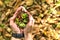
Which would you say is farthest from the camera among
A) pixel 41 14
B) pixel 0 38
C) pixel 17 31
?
pixel 41 14

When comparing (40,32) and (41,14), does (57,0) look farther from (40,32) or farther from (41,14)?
(40,32)

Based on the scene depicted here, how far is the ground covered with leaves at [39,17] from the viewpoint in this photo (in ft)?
7.28

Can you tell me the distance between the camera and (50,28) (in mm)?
2256

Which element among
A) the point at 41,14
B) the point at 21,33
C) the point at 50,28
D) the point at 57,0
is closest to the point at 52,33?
the point at 50,28

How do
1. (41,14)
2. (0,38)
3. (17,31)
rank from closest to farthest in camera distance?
(17,31) → (0,38) → (41,14)

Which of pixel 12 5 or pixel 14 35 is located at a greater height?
pixel 12 5

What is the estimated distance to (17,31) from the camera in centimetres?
156

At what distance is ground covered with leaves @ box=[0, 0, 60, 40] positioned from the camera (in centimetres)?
222

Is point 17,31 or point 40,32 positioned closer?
point 17,31

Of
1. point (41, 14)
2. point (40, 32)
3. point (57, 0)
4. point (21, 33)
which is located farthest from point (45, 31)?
point (21, 33)

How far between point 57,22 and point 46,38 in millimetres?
243

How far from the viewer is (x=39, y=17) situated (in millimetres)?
2309

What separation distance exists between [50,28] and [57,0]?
40cm

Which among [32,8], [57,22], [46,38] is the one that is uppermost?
[32,8]
